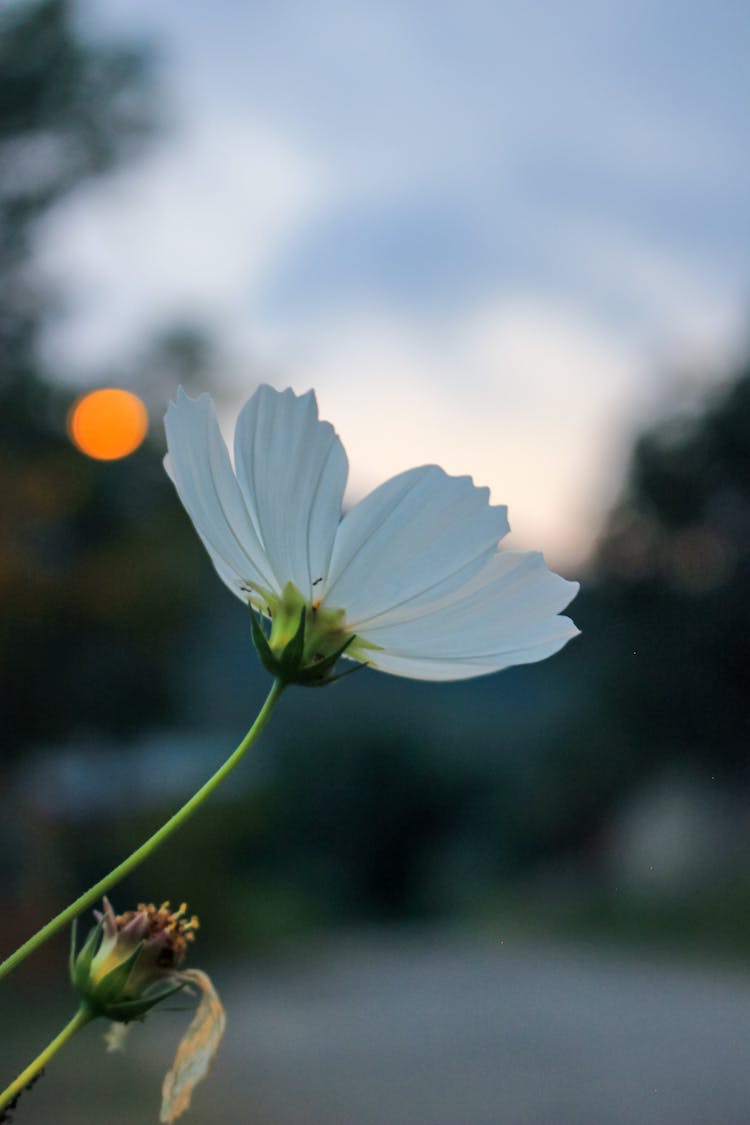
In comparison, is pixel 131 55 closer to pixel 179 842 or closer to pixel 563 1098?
pixel 179 842

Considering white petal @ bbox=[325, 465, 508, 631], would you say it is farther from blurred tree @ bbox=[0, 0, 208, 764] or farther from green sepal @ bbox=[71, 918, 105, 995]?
blurred tree @ bbox=[0, 0, 208, 764]

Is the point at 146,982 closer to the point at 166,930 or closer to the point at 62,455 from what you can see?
the point at 166,930

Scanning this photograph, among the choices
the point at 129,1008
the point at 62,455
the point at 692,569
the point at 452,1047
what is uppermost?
the point at 62,455

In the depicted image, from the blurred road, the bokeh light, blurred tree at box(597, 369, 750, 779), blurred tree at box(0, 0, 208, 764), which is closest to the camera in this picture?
the blurred road

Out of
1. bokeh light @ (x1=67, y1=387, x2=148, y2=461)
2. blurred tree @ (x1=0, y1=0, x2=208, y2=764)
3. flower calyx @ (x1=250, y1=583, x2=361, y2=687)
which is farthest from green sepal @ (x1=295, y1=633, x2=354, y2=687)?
blurred tree @ (x1=0, y1=0, x2=208, y2=764)

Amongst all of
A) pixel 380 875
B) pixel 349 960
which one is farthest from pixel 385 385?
pixel 380 875

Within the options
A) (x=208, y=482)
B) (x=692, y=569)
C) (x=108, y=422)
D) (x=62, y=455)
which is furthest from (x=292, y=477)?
(x=692, y=569)
